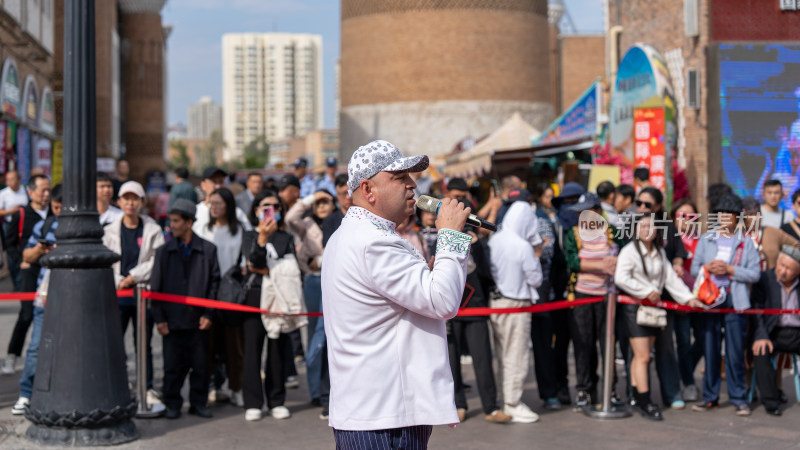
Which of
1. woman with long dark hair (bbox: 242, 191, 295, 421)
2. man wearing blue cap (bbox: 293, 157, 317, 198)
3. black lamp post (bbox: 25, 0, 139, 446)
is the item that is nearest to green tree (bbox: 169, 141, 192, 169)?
man wearing blue cap (bbox: 293, 157, 317, 198)

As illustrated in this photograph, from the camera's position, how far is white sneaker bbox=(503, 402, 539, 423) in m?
8.65

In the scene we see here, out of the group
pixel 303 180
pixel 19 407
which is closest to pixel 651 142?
pixel 303 180

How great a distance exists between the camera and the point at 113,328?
24.8ft

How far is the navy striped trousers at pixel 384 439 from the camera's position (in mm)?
3980

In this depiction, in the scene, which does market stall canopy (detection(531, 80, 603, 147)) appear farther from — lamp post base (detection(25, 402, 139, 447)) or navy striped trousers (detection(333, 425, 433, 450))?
navy striped trousers (detection(333, 425, 433, 450))

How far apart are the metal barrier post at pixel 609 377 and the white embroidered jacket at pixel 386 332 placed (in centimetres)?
507

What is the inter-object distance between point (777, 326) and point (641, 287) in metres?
1.33

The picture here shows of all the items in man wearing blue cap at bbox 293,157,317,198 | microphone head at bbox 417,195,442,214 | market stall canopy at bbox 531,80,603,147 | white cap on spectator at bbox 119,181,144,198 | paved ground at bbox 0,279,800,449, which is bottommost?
paved ground at bbox 0,279,800,449

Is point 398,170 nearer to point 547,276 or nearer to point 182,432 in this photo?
point 182,432

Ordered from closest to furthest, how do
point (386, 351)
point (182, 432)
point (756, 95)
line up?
point (386, 351), point (182, 432), point (756, 95)

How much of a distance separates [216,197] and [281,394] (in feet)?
5.88

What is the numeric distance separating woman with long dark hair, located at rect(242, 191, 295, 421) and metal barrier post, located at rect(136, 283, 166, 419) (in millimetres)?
774

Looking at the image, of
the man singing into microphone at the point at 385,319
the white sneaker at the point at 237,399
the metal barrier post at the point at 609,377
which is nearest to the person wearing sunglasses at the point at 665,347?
the metal barrier post at the point at 609,377

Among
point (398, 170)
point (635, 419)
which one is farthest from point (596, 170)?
point (398, 170)
